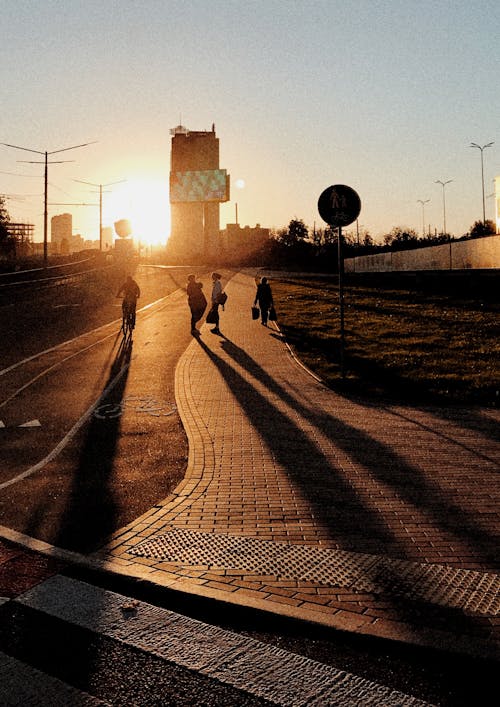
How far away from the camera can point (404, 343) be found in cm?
1942

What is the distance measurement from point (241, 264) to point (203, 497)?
293ft

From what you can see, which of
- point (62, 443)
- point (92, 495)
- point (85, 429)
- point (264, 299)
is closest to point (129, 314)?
point (264, 299)

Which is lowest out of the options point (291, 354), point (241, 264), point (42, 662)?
point (42, 662)

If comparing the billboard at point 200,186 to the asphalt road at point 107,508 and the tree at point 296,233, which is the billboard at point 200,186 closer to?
the tree at point 296,233

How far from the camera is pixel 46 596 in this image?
5066 mm

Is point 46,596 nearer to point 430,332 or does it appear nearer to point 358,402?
point 358,402

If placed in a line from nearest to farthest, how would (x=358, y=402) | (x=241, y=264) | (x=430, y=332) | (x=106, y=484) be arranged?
(x=106, y=484) → (x=358, y=402) → (x=430, y=332) → (x=241, y=264)

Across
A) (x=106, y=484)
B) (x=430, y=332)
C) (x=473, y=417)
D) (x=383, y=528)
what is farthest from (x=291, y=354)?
(x=383, y=528)

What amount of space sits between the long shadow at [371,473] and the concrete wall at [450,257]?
2667 centimetres

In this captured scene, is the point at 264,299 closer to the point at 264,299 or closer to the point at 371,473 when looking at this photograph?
the point at 264,299

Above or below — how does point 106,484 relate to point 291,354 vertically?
below

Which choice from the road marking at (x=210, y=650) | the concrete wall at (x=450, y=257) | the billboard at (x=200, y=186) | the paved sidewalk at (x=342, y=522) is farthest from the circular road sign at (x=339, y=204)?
the billboard at (x=200, y=186)

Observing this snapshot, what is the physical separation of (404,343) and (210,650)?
15.9 meters

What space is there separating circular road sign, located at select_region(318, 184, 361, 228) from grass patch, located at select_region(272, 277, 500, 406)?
3071 mm
